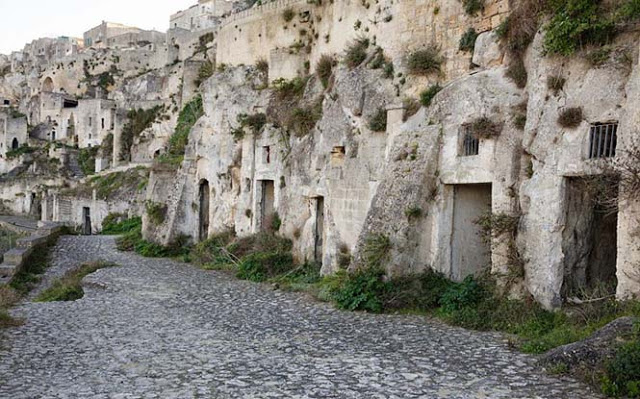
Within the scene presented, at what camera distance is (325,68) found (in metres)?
18.3

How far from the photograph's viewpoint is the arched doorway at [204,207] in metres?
24.4

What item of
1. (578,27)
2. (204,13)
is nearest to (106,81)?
(204,13)

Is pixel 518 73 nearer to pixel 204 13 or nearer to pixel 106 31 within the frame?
pixel 204 13

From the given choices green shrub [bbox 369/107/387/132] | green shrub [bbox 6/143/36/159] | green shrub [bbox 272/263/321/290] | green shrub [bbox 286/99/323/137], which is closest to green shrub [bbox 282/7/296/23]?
green shrub [bbox 286/99/323/137]

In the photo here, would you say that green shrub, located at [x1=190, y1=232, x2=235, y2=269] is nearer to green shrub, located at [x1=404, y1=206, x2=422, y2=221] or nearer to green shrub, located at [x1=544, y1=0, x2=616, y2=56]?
green shrub, located at [x1=404, y1=206, x2=422, y2=221]

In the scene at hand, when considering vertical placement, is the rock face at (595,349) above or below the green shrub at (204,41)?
below

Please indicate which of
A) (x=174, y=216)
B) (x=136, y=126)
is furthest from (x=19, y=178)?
(x=174, y=216)

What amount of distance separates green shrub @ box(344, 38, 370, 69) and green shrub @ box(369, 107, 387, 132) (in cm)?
200

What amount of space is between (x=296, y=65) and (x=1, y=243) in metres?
14.9

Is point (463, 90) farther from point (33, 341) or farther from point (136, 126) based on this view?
point (136, 126)

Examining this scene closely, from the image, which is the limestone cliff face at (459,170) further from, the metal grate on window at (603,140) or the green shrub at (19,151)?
the green shrub at (19,151)

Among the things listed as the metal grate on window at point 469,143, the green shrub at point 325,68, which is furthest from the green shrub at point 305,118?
the metal grate on window at point 469,143

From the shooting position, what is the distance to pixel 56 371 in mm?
7852

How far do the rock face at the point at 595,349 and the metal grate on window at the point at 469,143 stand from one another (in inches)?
197
